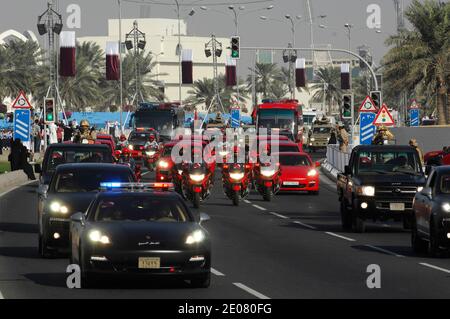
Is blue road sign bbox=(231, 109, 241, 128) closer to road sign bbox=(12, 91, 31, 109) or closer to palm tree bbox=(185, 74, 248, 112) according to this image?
road sign bbox=(12, 91, 31, 109)

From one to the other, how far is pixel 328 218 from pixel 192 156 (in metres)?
7.37

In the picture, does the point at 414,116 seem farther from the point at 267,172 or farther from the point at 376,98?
the point at 267,172

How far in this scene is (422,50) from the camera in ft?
253

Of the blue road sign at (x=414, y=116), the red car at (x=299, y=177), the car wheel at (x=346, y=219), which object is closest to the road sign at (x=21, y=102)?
the red car at (x=299, y=177)

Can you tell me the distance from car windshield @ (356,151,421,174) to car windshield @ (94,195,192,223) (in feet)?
41.1

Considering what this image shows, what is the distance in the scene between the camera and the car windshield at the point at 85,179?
24.4 m

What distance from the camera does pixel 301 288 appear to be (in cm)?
1842

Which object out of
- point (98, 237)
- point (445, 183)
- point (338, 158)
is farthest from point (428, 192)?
point (338, 158)

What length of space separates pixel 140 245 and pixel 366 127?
3631 cm

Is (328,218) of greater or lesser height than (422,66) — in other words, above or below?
below

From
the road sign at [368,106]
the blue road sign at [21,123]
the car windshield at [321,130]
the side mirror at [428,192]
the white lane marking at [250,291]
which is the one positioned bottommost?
the white lane marking at [250,291]

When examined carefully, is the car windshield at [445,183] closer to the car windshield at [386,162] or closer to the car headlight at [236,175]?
the car windshield at [386,162]
